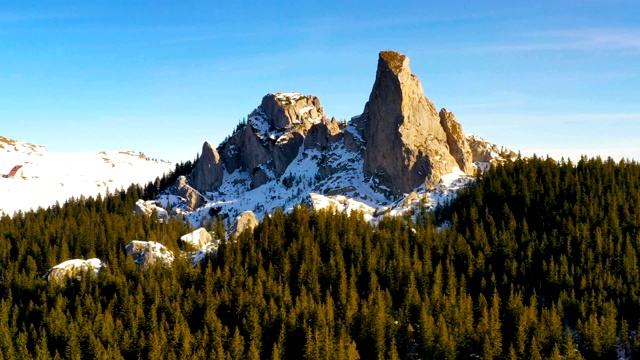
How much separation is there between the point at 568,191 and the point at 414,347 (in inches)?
4194

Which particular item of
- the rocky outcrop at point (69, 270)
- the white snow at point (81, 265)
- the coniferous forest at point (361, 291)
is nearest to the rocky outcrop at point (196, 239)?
the coniferous forest at point (361, 291)

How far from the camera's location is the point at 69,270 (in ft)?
528

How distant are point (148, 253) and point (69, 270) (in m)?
22.5

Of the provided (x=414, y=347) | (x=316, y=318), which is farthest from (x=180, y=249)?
(x=414, y=347)

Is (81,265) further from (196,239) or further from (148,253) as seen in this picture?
(196,239)

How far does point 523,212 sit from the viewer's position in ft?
637

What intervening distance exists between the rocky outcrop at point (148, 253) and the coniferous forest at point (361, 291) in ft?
14.3

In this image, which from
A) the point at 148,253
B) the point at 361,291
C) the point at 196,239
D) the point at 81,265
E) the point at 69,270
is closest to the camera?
the point at 361,291

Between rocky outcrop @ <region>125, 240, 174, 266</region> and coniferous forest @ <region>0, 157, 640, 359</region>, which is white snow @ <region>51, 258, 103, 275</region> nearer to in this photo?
coniferous forest @ <region>0, 157, 640, 359</region>

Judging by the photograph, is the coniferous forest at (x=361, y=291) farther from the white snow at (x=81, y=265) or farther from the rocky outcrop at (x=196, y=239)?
the white snow at (x=81, y=265)

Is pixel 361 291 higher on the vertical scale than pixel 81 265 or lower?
lower

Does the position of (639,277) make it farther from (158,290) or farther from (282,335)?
(158,290)

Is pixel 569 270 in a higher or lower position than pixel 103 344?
higher

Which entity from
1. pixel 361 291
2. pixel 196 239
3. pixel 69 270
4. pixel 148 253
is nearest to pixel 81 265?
pixel 69 270
